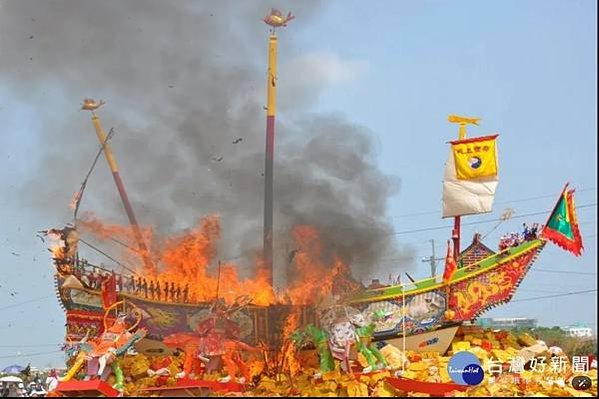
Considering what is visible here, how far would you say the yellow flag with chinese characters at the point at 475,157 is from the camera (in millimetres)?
21859

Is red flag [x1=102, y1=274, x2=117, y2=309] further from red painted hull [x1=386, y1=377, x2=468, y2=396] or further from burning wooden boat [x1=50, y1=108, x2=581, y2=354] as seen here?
red painted hull [x1=386, y1=377, x2=468, y2=396]

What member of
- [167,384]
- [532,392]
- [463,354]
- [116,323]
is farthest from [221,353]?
[532,392]

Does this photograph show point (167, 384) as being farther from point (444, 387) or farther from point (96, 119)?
point (96, 119)

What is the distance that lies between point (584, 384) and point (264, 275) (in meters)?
8.66

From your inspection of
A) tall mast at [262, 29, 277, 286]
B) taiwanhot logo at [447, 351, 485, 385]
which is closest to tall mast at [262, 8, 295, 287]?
tall mast at [262, 29, 277, 286]

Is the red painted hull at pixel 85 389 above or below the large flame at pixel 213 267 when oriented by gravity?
below

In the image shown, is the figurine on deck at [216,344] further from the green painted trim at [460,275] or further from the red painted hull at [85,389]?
the green painted trim at [460,275]

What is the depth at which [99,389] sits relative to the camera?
18.0m

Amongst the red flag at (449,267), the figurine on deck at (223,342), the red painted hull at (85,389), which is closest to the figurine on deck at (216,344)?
the figurine on deck at (223,342)

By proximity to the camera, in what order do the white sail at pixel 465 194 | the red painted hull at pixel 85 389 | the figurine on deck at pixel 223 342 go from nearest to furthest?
the red painted hull at pixel 85 389
the figurine on deck at pixel 223 342
the white sail at pixel 465 194

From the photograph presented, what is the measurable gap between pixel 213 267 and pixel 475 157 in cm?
794

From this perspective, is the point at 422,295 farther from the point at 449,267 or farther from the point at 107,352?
the point at 107,352

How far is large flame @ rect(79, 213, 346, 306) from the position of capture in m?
21.7

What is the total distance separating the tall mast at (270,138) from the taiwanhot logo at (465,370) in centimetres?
Result: 646
